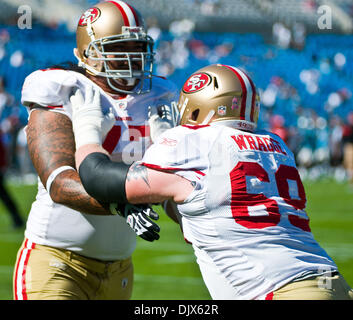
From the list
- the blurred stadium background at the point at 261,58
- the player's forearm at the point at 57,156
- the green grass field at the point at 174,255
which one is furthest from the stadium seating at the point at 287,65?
the player's forearm at the point at 57,156

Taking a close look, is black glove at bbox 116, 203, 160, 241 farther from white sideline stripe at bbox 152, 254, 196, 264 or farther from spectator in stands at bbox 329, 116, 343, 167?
spectator in stands at bbox 329, 116, 343, 167

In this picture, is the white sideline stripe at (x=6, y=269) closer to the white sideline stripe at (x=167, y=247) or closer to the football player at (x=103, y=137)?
the white sideline stripe at (x=167, y=247)

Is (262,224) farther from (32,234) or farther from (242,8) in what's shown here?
(242,8)

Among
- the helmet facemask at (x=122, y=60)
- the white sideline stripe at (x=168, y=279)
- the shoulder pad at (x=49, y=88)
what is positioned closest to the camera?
the shoulder pad at (x=49, y=88)

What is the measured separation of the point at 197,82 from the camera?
7.92ft

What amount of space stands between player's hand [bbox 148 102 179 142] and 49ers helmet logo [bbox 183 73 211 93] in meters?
0.30

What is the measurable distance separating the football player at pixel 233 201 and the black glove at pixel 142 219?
5 centimetres

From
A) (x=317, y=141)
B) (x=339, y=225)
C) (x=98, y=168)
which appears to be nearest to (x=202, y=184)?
(x=98, y=168)

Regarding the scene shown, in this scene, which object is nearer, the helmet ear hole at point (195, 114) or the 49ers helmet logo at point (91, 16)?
the helmet ear hole at point (195, 114)

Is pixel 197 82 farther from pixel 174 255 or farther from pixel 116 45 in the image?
pixel 174 255

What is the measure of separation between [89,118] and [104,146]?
289mm

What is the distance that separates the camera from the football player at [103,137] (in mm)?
2566

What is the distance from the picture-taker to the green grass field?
18.0 ft

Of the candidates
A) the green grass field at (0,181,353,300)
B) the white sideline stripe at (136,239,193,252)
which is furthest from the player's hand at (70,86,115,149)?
the white sideline stripe at (136,239,193,252)
